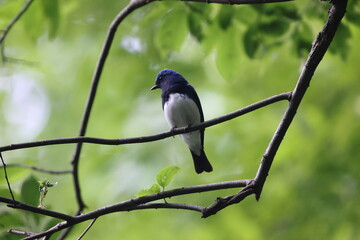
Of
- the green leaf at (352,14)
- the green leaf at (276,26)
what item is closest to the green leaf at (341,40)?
the green leaf at (352,14)

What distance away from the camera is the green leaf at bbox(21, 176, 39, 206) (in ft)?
8.91

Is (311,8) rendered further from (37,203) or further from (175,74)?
(37,203)

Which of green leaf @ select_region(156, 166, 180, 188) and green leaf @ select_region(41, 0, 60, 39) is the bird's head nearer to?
green leaf @ select_region(41, 0, 60, 39)

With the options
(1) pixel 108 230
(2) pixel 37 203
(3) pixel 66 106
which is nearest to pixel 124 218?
(1) pixel 108 230

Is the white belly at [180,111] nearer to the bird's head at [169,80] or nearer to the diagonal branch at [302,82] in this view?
the bird's head at [169,80]

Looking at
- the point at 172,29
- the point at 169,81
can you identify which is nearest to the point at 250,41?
the point at 172,29

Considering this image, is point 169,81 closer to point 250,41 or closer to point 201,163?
point 201,163

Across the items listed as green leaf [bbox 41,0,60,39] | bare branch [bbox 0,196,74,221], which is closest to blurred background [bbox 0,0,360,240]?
green leaf [bbox 41,0,60,39]

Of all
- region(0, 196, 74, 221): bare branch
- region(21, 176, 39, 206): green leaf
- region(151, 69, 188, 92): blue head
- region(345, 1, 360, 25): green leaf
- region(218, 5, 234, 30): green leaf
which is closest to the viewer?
region(0, 196, 74, 221): bare branch

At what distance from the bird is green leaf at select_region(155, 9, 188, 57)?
2.36 ft

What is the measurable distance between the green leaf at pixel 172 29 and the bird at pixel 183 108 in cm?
72

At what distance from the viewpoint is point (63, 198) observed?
21.4 ft

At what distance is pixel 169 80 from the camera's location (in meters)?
4.73

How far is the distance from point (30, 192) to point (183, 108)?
6.38 ft
